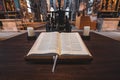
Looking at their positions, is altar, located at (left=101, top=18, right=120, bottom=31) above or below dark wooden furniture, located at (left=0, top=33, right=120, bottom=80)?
above

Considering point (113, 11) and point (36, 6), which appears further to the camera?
point (36, 6)

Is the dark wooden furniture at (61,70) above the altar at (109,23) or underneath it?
underneath

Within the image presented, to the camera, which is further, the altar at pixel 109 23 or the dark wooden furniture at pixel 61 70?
the altar at pixel 109 23

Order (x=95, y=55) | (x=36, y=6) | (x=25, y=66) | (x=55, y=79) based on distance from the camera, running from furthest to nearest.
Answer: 1. (x=36, y=6)
2. (x=95, y=55)
3. (x=25, y=66)
4. (x=55, y=79)

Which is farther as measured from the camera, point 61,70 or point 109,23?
point 109,23

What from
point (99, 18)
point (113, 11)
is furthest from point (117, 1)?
point (99, 18)

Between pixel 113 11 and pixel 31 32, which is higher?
pixel 113 11

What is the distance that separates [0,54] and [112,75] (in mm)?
831

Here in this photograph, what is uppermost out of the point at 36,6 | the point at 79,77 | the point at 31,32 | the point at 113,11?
the point at 36,6

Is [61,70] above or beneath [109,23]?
beneath

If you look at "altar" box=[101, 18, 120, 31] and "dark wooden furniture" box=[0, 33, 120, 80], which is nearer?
"dark wooden furniture" box=[0, 33, 120, 80]

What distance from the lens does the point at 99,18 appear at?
17.5ft

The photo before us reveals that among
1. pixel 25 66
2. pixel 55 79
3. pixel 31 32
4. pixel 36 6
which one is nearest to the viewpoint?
pixel 55 79

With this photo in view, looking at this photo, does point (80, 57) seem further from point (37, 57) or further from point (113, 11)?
point (113, 11)
